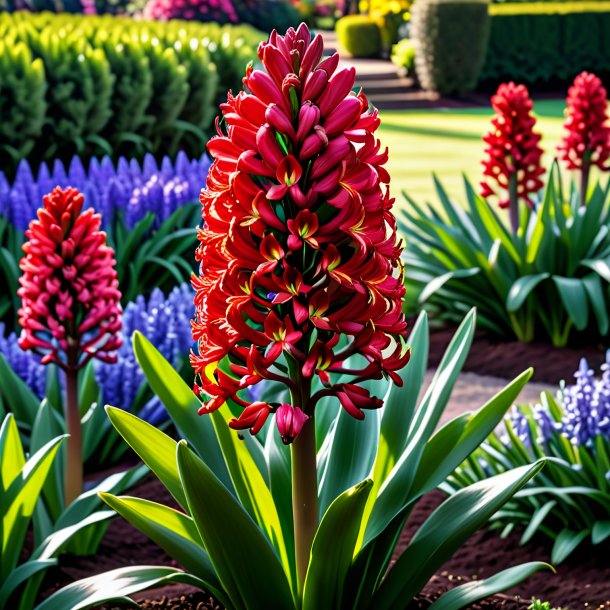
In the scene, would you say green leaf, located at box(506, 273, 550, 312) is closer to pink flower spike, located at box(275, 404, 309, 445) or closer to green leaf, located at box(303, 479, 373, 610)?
green leaf, located at box(303, 479, 373, 610)

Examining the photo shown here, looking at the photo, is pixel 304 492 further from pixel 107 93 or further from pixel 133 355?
pixel 107 93

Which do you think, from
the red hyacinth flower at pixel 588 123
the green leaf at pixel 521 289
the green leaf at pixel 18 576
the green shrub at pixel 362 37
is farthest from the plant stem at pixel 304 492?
the green shrub at pixel 362 37

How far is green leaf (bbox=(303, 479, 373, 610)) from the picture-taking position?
1954 millimetres

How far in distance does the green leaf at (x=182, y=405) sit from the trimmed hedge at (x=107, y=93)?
171 inches

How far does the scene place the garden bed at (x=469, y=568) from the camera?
106 inches

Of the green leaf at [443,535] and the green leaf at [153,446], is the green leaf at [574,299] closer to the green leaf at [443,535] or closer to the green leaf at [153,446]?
the green leaf at [443,535]

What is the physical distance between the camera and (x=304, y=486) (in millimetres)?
2104

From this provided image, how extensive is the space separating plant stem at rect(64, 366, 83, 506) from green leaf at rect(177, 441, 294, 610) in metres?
1.15

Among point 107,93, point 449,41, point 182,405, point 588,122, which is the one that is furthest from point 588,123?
point 449,41

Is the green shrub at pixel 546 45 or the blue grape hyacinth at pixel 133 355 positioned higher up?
the blue grape hyacinth at pixel 133 355

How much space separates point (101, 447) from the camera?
3.94m

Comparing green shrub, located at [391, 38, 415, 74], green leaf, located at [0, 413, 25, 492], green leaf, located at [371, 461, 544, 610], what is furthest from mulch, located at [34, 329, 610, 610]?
green shrub, located at [391, 38, 415, 74]

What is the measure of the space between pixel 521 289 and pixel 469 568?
2.23 meters

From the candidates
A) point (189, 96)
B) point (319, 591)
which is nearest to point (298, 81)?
point (319, 591)
